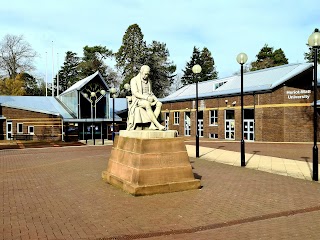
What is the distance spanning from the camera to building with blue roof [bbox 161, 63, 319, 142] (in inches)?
1127

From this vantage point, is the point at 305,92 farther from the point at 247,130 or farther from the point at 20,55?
the point at 20,55

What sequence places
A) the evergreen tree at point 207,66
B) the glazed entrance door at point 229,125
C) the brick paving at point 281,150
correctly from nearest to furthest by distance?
the brick paving at point 281,150 < the glazed entrance door at point 229,125 < the evergreen tree at point 207,66

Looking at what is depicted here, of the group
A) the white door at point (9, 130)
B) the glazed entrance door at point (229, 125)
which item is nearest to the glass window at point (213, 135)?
the glazed entrance door at point (229, 125)

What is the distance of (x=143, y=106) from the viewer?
944cm

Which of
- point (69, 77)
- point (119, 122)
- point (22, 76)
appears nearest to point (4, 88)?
point (22, 76)

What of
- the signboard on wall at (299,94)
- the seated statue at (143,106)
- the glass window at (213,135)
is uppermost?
the signboard on wall at (299,94)

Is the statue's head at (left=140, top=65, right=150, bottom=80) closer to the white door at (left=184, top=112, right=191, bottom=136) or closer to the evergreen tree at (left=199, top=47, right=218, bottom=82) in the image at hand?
the white door at (left=184, top=112, right=191, bottom=136)

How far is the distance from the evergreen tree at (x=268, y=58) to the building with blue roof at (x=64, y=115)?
33.4 m

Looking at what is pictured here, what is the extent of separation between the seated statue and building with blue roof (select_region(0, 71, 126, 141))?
2292 cm

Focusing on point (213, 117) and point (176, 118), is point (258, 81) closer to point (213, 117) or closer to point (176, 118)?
point (213, 117)

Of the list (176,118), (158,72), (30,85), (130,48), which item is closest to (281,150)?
(176,118)

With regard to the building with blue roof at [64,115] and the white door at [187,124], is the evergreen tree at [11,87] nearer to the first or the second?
the building with blue roof at [64,115]

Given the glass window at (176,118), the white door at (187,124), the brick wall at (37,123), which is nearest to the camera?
the brick wall at (37,123)

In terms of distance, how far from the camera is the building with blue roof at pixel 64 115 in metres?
34.3
